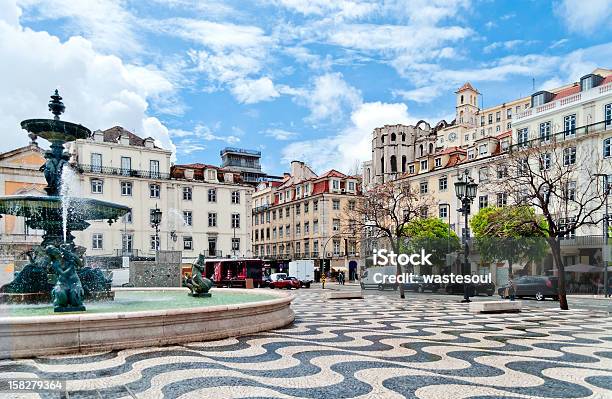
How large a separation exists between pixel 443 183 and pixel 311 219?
18423 mm

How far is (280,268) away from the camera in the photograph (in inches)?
2623

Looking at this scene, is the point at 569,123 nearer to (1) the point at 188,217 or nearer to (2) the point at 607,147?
(2) the point at 607,147

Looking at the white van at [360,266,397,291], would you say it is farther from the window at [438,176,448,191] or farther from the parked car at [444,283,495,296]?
the window at [438,176,448,191]

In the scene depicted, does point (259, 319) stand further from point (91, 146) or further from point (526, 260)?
point (91, 146)

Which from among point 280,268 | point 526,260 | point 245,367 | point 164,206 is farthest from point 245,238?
point 245,367

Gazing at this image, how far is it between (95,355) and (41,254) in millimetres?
5824

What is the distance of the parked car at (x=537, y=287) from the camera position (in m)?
25.8

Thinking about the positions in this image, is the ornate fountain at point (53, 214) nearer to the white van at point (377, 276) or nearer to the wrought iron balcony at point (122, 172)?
the white van at point (377, 276)

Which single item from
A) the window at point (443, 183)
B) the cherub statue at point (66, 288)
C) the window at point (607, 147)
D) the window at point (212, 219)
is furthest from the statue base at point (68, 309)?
the window at point (443, 183)

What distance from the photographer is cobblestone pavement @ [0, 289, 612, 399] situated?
19.9 feet

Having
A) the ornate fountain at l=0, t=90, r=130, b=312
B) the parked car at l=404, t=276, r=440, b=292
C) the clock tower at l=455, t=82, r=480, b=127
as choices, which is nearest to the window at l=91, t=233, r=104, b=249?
the parked car at l=404, t=276, r=440, b=292

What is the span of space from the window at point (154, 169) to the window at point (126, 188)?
Result: 7.28ft

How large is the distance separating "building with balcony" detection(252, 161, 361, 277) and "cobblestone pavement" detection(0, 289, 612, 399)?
44.7 metres

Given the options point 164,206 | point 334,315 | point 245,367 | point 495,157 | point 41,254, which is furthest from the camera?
point 164,206
